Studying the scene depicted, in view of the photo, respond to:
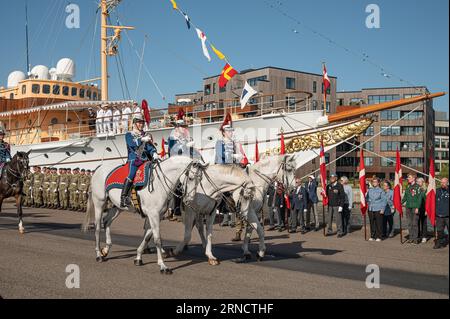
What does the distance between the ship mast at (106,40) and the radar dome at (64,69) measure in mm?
6159

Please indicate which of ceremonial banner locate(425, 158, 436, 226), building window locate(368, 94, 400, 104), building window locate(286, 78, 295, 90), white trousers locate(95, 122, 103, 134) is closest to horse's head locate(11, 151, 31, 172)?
white trousers locate(95, 122, 103, 134)

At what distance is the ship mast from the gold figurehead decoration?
14412 millimetres

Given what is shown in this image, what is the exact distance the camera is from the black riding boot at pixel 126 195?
9.52m

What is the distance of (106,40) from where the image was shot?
102 ft

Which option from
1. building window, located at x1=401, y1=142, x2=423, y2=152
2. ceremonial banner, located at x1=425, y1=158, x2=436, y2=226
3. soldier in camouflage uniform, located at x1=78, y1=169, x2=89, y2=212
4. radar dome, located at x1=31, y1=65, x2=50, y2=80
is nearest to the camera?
ceremonial banner, located at x1=425, y1=158, x2=436, y2=226

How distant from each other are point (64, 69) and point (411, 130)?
179ft

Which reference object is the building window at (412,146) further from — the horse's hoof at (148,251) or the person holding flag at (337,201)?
the horse's hoof at (148,251)

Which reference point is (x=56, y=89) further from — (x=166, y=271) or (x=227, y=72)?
(x=166, y=271)

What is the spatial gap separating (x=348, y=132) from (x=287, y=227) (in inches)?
212

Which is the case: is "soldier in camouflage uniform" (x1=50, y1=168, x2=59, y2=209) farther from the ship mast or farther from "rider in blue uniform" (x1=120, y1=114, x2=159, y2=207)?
"rider in blue uniform" (x1=120, y1=114, x2=159, y2=207)

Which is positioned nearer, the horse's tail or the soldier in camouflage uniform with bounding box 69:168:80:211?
the horse's tail

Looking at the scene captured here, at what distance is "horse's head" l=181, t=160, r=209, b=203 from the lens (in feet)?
29.9

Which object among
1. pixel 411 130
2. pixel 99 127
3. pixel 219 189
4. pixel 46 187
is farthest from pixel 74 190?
pixel 411 130
